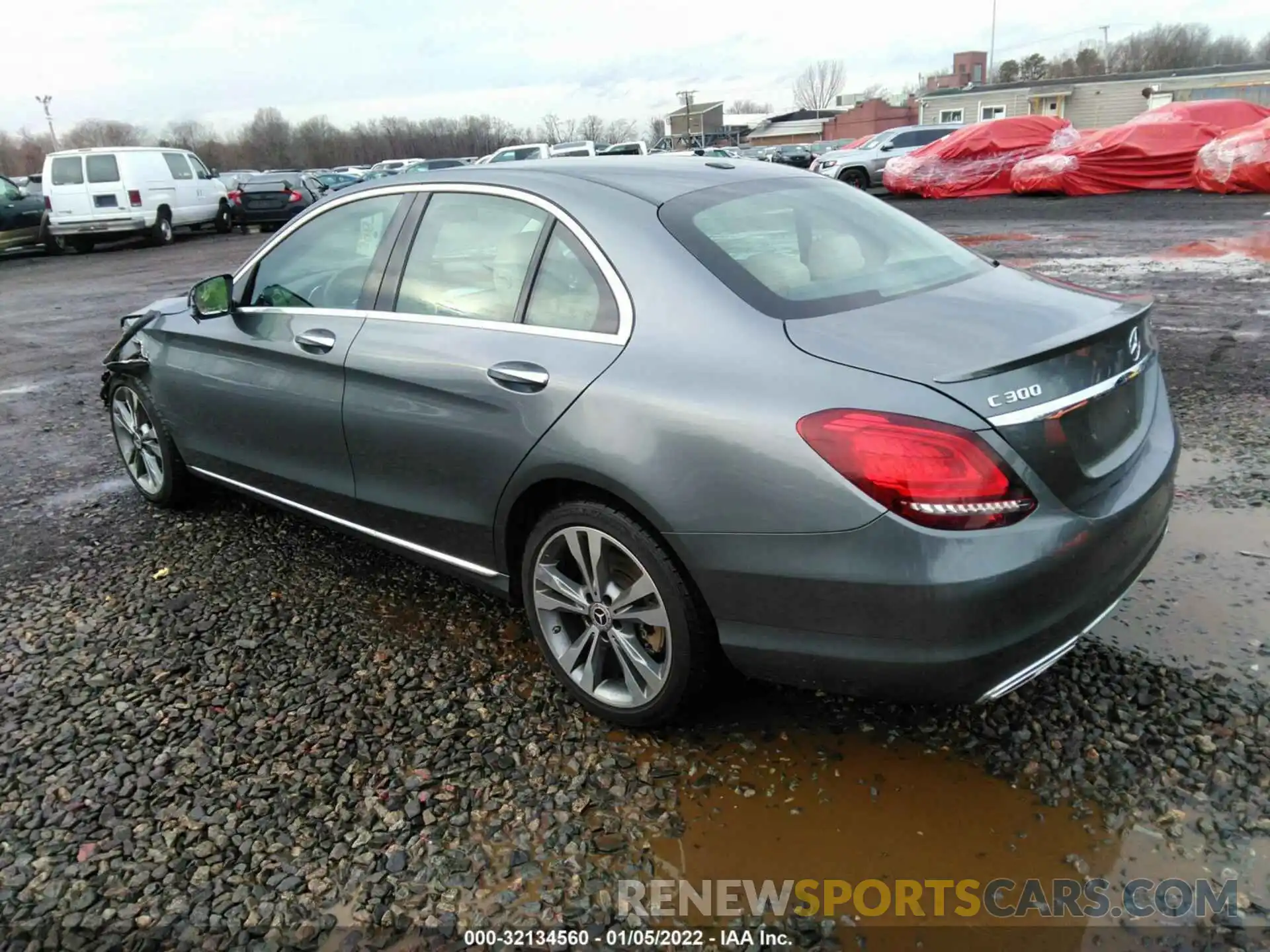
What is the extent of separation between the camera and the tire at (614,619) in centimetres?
254

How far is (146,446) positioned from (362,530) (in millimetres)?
1932

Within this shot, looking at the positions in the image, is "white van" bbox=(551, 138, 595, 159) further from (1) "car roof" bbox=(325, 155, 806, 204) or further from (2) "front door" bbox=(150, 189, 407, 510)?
(1) "car roof" bbox=(325, 155, 806, 204)

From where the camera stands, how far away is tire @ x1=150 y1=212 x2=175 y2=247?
20.5m

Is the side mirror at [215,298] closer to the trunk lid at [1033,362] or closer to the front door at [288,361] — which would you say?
the front door at [288,361]

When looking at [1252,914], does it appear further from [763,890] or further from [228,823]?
[228,823]

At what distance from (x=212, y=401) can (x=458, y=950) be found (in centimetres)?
275

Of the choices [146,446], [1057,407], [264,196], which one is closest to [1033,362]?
[1057,407]

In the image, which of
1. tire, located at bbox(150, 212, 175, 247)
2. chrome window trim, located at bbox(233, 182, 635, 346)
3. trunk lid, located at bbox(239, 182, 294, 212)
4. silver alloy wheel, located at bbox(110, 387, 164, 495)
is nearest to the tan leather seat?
chrome window trim, located at bbox(233, 182, 635, 346)

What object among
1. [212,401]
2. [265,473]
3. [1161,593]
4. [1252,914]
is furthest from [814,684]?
[212,401]

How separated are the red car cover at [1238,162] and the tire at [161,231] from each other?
22.0m

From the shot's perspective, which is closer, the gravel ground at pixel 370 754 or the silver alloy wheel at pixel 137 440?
the gravel ground at pixel 370 754

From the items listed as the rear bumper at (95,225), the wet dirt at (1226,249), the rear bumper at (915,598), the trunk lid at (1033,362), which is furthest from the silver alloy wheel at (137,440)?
the rear bumper at (95,225)

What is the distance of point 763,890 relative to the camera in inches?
88.2

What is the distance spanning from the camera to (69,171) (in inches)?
755
